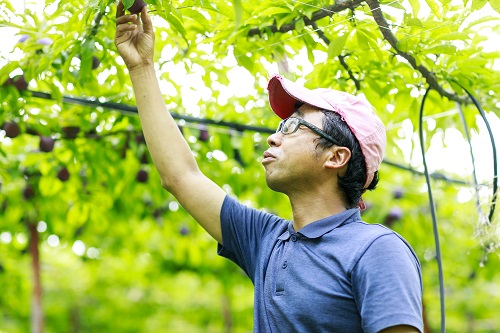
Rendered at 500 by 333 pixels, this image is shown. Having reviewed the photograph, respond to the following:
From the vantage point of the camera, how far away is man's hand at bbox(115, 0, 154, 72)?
72.1 inches

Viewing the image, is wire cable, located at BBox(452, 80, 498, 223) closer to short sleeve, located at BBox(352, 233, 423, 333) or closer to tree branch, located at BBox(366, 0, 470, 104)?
tree branch, located at BBox(366, 0, 470, 104)

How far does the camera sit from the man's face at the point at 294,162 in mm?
1639

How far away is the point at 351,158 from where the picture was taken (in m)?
1.68

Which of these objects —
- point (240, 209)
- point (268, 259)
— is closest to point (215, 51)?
point (240, 209)

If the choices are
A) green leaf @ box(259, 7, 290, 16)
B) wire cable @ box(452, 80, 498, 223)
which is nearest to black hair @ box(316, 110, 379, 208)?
green leaf @ box(259, 7, 290, 16)

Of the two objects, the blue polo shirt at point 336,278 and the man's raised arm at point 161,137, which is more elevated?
the man's raised arm at point 161,137

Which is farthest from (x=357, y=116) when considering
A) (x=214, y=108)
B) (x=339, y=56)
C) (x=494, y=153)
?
(x=214, y=108)

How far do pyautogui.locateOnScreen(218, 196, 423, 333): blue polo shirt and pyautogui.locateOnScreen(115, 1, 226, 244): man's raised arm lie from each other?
0.19 metres

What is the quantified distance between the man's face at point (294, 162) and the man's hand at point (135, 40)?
47 cm

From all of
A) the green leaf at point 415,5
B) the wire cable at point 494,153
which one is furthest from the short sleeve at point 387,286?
the wire cable at point 494,153

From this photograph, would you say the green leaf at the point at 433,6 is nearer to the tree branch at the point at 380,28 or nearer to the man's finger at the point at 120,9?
the tree branch at the point at 380,28

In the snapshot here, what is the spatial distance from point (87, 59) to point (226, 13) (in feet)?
1.72

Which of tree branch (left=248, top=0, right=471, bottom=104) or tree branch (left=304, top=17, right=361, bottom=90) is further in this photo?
tree branch (left=304, top=17, right=361, bottom=90)

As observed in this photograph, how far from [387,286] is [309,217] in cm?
37
